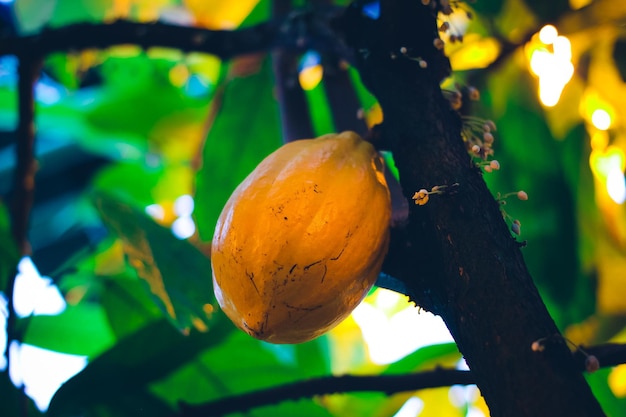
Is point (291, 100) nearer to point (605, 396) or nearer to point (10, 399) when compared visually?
point (10, 399)

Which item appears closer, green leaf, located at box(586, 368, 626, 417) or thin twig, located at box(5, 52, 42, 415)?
Answer: green leaf, located at box(586, 368, 626, 417)

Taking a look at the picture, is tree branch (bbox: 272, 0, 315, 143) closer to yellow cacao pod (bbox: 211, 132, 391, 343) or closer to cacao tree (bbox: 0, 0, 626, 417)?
cacao tree (bbox: 0, 0, 626, 417)

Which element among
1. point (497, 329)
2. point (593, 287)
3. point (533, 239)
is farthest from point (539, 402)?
point (593, 287)

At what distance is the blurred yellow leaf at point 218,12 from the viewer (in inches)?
82.7

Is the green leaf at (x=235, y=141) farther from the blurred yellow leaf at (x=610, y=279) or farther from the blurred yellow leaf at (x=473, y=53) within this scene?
the blurred yellow leaf at (x=610, y=279)

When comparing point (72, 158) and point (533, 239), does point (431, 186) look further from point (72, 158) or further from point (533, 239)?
point (72, 158)

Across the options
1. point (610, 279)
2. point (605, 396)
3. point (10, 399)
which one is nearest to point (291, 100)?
point (10, 399)

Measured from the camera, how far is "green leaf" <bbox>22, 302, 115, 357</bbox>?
1572mm

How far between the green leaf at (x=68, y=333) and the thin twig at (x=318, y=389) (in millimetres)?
681

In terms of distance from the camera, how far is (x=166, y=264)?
45.8 inches

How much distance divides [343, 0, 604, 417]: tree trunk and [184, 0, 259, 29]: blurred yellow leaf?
52.4 inches

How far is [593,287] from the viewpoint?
167cm

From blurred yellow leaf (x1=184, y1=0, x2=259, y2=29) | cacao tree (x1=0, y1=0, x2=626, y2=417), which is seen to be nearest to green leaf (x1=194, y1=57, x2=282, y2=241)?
cacao tree (x1=0, y1=0, x2=626, y2=417)

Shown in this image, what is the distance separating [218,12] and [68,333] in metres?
1.08
